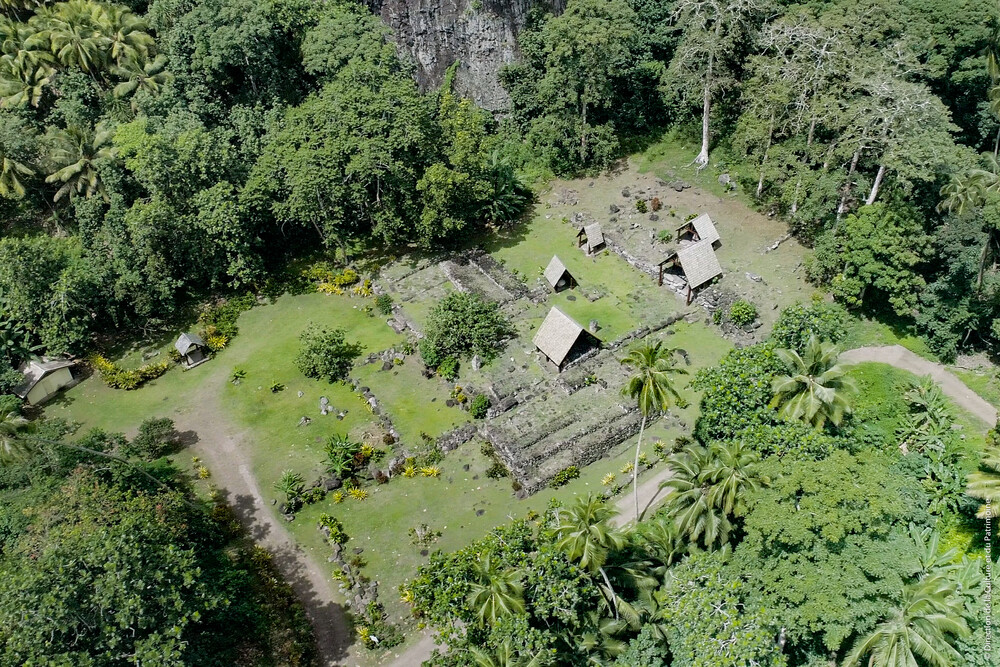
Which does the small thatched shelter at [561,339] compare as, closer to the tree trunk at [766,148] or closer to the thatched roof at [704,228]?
the thatched roof at [704,228]

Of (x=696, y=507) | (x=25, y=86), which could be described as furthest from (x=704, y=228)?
(x=25, y=86)

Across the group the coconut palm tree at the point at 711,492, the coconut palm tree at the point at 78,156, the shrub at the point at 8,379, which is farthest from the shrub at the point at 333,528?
the coconut palm tree at the point at 78,156

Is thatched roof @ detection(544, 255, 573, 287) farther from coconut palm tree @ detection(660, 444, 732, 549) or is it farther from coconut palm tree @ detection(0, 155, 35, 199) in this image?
coconut palm tree @ detection(0, 155, 35, 199)

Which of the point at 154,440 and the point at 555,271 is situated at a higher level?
the point at 555,271

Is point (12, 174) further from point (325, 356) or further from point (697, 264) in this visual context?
point (697, 264)

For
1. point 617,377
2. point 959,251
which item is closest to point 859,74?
point 959,251

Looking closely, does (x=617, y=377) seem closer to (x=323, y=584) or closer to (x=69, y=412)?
(x=323, y=584)

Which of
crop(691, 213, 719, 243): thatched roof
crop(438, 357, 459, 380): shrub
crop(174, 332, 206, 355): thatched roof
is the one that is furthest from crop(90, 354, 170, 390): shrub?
crop(691, 213, 719, 243): thatched roof
